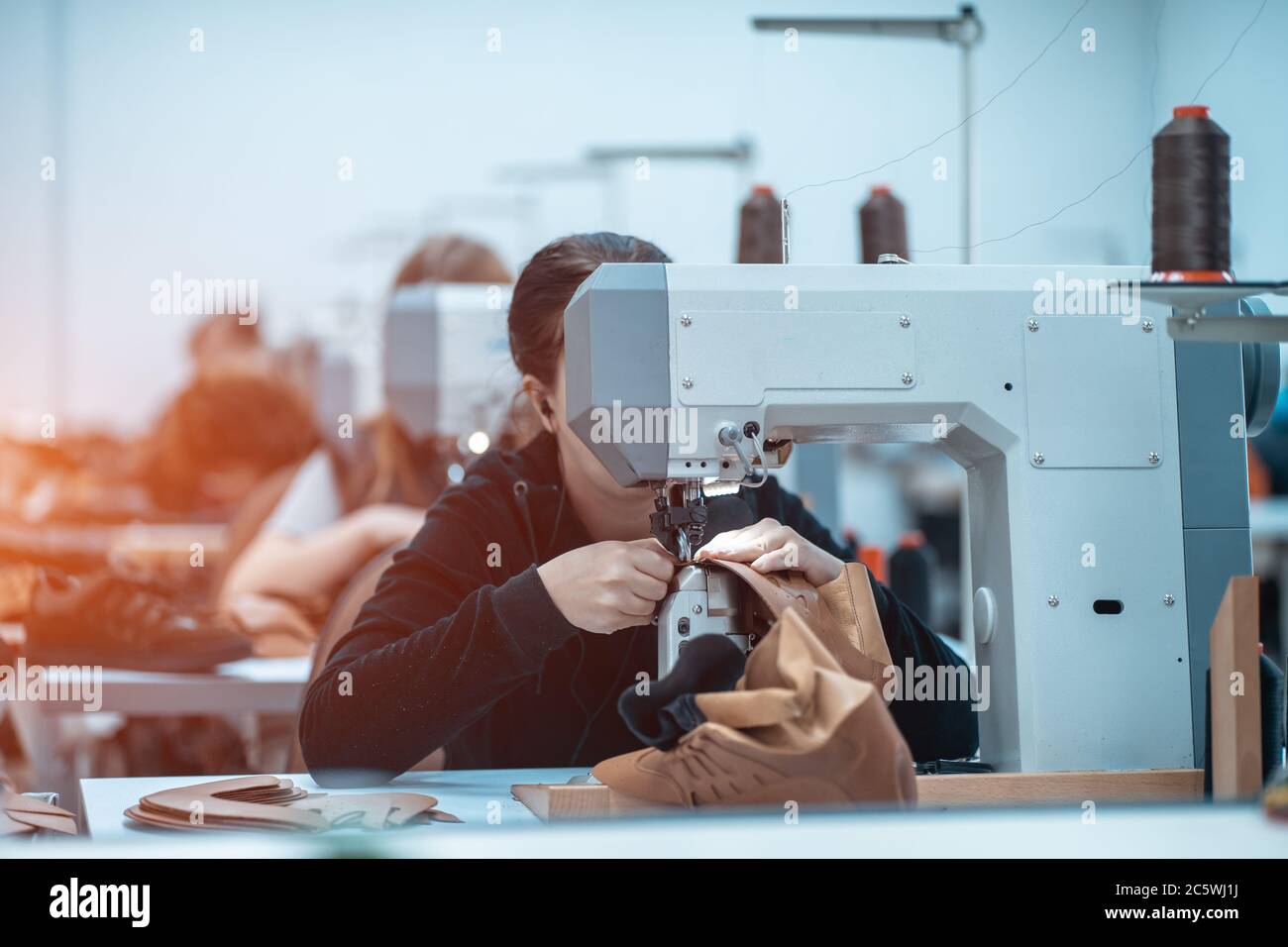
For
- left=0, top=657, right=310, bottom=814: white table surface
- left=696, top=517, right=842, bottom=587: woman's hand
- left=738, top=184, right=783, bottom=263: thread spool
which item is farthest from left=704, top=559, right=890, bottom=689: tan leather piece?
left=738, top=184, right=783, bottom=263: thread spool

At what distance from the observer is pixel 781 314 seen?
1.16 metres

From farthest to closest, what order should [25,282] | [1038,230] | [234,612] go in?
[25,282] → [234,612] → [1038,230]

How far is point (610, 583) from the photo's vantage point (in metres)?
1.18

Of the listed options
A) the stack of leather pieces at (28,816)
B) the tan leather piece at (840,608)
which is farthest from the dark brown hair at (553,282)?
the stack of leather pieces at (28,816)

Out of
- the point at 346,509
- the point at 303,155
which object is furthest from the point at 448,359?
the point at 303,155

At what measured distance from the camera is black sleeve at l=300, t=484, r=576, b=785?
1.26 meters

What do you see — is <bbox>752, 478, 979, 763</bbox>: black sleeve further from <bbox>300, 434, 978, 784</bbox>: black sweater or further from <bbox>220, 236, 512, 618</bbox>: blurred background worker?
<bbox>220, 236, 512, 618</bbox>: blurred background worker

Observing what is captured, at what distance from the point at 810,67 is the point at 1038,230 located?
939mm

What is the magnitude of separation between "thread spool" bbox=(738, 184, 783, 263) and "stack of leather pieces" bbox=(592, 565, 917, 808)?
5.67 feet

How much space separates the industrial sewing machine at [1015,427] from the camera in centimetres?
115

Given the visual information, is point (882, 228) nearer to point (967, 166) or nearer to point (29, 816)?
point (967, 166)
